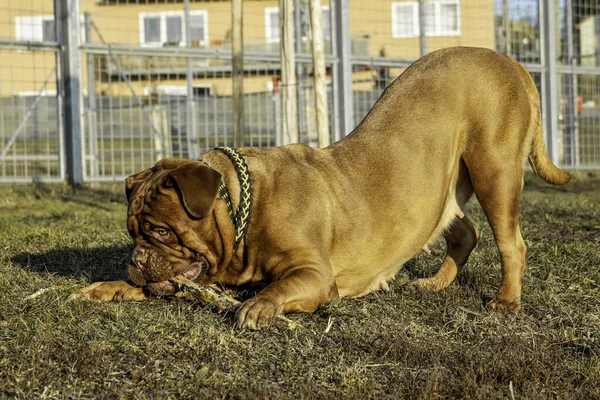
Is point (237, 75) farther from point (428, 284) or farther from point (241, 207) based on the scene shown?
point (241, 207)

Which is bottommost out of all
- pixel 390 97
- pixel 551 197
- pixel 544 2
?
pixel 551 197

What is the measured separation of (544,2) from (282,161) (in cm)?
1066

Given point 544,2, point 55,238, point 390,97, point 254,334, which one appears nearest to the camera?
point 254,334

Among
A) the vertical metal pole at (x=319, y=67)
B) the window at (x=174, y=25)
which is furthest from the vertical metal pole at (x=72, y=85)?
the vertical metal pole at (x=319, y=67)

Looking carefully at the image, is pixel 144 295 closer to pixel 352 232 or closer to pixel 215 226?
pixel 215 226

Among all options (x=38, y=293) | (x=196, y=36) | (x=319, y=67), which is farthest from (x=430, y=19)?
(x=38, y=293)

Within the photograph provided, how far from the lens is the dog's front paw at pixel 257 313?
12.0 ft

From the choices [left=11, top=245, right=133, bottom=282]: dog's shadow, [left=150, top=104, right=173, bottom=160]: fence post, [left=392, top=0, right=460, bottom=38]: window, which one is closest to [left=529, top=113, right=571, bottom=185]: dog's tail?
[left=11, top=245, right=133, bottom=282]: dog's shadow

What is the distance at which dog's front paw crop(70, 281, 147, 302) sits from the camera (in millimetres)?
4254

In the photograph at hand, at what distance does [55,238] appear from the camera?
246 inches

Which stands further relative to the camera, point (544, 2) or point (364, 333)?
point (544, 2)

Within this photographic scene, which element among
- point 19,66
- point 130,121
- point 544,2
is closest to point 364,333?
point 130,121

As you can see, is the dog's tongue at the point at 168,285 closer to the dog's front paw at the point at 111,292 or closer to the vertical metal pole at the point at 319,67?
the dog's front paw at the point at 111,292

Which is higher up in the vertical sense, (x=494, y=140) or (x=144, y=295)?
(x=494, y=140)
